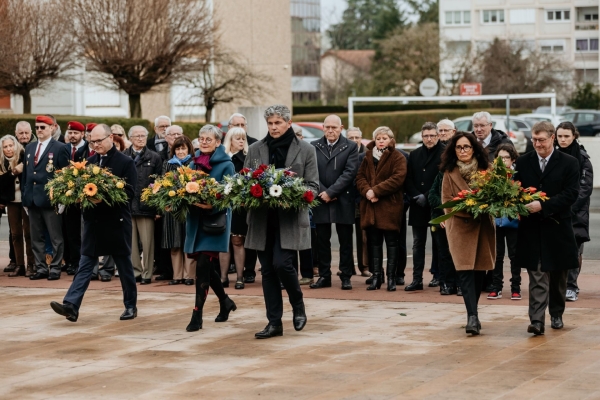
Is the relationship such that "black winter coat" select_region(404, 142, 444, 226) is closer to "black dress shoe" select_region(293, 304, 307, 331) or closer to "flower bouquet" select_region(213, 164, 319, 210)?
"black dress shoe" select_region(293, 304, 307, 331)

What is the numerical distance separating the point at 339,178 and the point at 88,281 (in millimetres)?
3680

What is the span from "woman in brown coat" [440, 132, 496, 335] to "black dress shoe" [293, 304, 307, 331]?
1.51 metres

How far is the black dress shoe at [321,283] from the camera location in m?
13.9

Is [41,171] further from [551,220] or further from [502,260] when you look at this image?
[551,220]

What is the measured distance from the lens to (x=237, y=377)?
8.60 metres

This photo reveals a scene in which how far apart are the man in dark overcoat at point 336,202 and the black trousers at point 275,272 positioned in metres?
3.35

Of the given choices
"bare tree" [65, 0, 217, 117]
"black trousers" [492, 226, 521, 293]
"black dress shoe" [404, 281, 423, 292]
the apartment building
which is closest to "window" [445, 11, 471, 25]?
the apartment building

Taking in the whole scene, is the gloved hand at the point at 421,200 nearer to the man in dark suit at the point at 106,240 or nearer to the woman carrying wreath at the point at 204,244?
the woman carrying wreath at the point at 204,244

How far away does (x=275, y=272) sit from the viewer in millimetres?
10531

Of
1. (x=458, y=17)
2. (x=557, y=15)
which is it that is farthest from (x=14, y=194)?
(x=557, y=15)

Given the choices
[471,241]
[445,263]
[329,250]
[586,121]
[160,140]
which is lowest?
[445,263]

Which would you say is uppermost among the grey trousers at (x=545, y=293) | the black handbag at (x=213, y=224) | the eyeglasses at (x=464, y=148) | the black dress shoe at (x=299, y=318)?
the eyeglasses at (x=464, y=148)

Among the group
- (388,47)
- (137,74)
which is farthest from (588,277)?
(388,47)

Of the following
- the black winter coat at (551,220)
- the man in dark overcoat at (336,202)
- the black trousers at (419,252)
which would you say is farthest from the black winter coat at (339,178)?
the black winter coat at (551,220)
